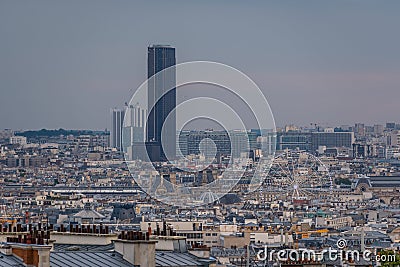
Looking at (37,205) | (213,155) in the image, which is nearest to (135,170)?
(213,155)

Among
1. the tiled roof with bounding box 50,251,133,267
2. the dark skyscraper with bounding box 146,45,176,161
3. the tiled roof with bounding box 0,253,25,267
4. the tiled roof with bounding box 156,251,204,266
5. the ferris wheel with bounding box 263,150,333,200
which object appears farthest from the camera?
the dark skyscraper with bounding box 146,45,176,161

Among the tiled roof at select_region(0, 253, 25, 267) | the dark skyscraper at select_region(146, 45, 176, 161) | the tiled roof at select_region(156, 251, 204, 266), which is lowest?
the tiled roof at select_region(156, 251, 204, 266)

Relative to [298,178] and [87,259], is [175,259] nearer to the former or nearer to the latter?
[87,259]

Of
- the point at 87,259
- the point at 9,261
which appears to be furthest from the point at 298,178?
the point at 9,261

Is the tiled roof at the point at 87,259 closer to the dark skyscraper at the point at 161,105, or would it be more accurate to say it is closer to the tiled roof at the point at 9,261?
the tiled roof at the point at 9,261

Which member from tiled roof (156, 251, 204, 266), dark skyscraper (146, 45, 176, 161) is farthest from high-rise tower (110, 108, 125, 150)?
tiled roof (156, 251, 204, 266)

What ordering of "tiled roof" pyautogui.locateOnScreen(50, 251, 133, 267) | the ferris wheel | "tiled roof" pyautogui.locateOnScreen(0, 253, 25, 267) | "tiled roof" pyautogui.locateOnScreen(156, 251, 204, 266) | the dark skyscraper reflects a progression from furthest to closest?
1. the dark skyscraper
2. the ferris wheel
3. "tiled roof" pyautogui.locateOnScreen(156, 251, 204, 266)
4. "tiled roof" pyautogui.locateOnScreen(50, 251, 133, 267)
5. "tiled roof" pyautogui.locateOnScreen(0, 253, 25, 267)

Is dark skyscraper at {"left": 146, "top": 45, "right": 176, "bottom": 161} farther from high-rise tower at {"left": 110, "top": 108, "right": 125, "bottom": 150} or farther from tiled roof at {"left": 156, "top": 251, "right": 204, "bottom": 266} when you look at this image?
tiled roof at {"left": 156, "top": 251, "right": 204, "bottom": 266}

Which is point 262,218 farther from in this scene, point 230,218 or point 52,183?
point 52,183
